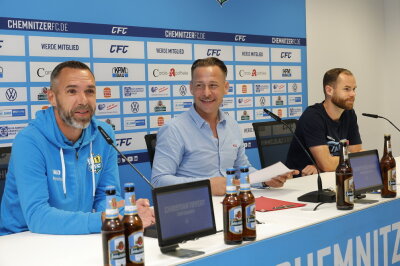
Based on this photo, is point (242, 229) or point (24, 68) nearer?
point (242, 229)

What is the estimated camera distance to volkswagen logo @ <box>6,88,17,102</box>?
3.38 meters

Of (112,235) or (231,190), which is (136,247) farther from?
(231,190)

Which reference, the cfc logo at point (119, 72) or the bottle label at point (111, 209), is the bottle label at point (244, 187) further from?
the cfc logo at point (119, 72)

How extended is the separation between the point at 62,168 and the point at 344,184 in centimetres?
115

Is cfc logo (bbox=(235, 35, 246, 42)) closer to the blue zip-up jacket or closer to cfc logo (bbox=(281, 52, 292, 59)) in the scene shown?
cfc logo (bbox=(281, 52, 292, 59))

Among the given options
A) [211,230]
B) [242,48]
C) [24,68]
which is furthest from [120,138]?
[211,230]

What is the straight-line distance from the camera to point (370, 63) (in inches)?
238

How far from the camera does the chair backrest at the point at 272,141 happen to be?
333 cm

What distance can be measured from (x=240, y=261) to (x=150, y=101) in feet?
8.45

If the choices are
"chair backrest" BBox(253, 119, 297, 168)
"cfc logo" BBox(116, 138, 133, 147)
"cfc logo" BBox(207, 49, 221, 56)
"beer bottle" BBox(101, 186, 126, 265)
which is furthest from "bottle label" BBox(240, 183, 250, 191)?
"cfc logo" BBox(207, 49, 221, 56)

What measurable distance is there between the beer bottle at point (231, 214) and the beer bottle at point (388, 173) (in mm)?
1047

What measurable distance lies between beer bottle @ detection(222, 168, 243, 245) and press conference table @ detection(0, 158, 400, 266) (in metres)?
0.03

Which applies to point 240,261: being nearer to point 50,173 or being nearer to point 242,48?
point 50,173

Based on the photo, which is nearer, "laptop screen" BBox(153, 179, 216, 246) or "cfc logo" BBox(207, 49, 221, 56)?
"laptop screen" BBox(153, 179, 216, 246)
